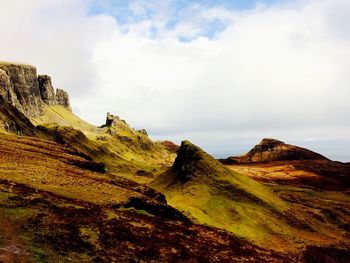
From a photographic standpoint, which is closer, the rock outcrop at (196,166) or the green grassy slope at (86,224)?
the green grassy slope at (86,224)

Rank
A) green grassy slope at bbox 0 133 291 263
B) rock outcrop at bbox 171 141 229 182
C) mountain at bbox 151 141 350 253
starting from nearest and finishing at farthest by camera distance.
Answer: green grassy slope at bbox 0 133 291 263
mountain at bbox 151 141 350 253
rock outcrop at bbox 171 141 229 182

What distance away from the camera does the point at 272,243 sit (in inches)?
2729

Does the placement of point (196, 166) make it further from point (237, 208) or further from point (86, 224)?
point (86, 224)

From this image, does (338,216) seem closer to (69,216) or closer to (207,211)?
(207,211)

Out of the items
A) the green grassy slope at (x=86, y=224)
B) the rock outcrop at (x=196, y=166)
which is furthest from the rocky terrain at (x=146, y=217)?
the rock outcrop at (x=196, y=166)

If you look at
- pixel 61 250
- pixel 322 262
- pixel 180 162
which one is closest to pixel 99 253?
A: pixel 61 250

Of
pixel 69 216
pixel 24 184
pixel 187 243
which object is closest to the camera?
pixel 69 216

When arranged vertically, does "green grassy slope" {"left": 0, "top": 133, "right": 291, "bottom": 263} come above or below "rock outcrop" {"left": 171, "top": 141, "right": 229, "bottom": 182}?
below

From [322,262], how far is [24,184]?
1851 inches

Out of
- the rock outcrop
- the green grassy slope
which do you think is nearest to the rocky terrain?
the green grassy slope

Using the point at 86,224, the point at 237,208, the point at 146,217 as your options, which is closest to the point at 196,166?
the point at 237,208

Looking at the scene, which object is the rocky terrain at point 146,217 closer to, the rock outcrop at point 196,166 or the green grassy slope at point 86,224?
the green grassy slope at point 86,224

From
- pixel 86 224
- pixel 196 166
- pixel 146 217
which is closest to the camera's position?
pixel 86 224

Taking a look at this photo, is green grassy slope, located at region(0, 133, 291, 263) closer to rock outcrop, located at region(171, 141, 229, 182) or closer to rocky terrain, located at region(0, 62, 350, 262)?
rocky terrain, located at region(0, 62, 350, 262)
